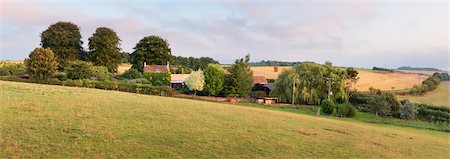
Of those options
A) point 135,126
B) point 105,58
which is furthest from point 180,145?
point 105,58

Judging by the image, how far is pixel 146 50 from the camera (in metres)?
95.2

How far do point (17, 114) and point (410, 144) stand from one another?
22693 mm

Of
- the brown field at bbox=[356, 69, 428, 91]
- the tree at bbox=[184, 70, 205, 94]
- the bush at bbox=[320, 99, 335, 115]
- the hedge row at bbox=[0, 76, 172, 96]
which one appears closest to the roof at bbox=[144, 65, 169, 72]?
the tree at bbox=[184, 70, 205, 94]

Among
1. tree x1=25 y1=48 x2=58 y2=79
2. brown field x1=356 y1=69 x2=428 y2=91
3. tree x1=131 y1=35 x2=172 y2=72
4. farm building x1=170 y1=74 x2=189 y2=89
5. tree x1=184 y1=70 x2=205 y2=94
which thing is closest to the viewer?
tree x1=25 y1=48 x2=58 y2=79

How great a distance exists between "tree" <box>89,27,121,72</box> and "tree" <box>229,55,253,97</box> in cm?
3134

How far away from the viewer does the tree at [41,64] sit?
55.4 metres

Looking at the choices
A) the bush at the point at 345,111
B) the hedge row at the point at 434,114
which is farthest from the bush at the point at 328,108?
the hedge row at the point at 434,114

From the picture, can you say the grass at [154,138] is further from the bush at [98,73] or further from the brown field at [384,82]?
the brown field at [384,82]

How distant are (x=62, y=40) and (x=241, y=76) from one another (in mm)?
40781

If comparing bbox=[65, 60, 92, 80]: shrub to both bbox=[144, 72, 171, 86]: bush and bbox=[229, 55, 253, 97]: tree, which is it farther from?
bbox=[229, 55, 253, 97]: tree

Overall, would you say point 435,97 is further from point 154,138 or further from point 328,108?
point 154,138

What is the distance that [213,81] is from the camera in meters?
66.6

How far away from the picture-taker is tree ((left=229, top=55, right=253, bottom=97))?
6769cm

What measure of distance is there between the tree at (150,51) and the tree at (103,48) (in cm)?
1125
